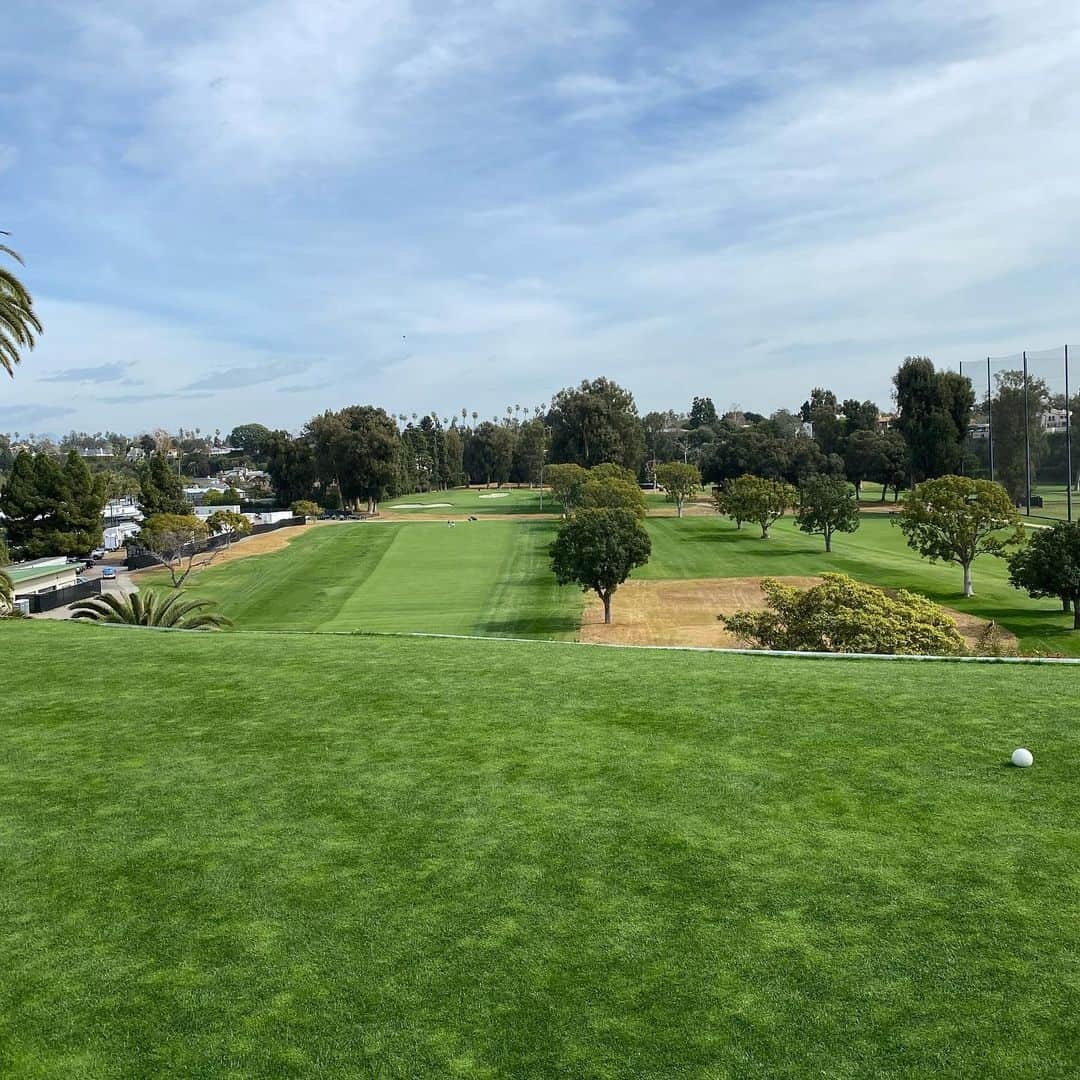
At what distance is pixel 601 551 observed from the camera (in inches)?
1665

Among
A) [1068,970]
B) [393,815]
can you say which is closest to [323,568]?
[393,815]

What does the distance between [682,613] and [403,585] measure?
16.6 m

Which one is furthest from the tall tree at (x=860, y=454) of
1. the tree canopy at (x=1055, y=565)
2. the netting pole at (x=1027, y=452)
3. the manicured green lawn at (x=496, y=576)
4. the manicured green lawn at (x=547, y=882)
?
the manicured green lawn at (x=547, y=882)

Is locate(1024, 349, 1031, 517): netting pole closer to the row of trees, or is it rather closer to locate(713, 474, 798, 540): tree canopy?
locate(713, 474, 798, 540): tree canopy

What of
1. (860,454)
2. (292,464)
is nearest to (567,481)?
(860,454)

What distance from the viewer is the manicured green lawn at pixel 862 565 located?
3834cm

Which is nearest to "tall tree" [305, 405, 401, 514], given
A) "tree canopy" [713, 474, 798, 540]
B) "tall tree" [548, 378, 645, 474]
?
"tall tree" [548, 378, 645, 474]

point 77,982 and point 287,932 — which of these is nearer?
point 77,982

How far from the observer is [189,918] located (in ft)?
23.3

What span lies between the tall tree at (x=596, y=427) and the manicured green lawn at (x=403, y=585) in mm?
34842

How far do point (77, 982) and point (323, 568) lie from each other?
56.3 metres

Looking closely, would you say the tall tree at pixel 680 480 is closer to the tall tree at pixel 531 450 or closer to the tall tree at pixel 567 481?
the tall tree at pixel 567 481

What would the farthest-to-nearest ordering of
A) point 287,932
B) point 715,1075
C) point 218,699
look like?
point 218,699
point 287,932
point 715,1075

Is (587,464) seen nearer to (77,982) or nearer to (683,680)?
(683,680)
